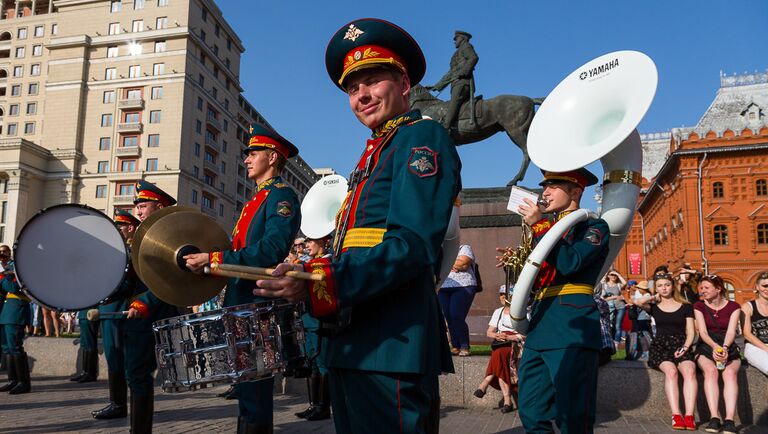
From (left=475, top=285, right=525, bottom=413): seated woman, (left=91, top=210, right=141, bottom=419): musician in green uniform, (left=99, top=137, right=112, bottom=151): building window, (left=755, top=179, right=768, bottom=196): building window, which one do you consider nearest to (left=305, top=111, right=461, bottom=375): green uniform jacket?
(left=91, top=210, right=141, bottom=419): musician in green uniform

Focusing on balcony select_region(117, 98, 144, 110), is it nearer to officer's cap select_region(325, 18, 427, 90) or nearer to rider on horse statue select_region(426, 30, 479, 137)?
rider on horse statue select_region(426, 30, 479, 137)


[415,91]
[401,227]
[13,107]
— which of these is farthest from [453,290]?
[13,107]

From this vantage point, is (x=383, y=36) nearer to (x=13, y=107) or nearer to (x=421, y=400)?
(x=421, y=400)

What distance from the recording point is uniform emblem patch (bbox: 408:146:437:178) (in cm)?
201

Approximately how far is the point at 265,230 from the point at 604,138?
249 centimetres

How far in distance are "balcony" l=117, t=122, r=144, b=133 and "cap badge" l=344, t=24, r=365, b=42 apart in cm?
5983

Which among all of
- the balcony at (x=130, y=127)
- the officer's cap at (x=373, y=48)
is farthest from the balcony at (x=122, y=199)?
the officer's cap at (x=373, y=48)

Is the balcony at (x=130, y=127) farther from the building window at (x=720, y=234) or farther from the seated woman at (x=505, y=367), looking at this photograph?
the seated woman at (x=505, y=367)

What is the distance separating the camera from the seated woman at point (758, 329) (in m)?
6.60

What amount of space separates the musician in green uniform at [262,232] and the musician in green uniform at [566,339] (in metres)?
1.72

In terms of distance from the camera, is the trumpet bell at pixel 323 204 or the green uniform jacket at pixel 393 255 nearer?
the green uniform jacket at pixel 393 255

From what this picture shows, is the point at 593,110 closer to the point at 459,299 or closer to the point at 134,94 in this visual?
the point at 459,299

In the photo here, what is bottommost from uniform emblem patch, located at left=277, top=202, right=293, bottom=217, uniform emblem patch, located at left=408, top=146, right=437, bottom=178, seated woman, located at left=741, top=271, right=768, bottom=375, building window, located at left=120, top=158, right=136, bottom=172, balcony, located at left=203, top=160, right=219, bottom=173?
seated woman, located at left=741, top=271, right=768, bottom=375

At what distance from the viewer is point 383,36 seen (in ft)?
7.59
